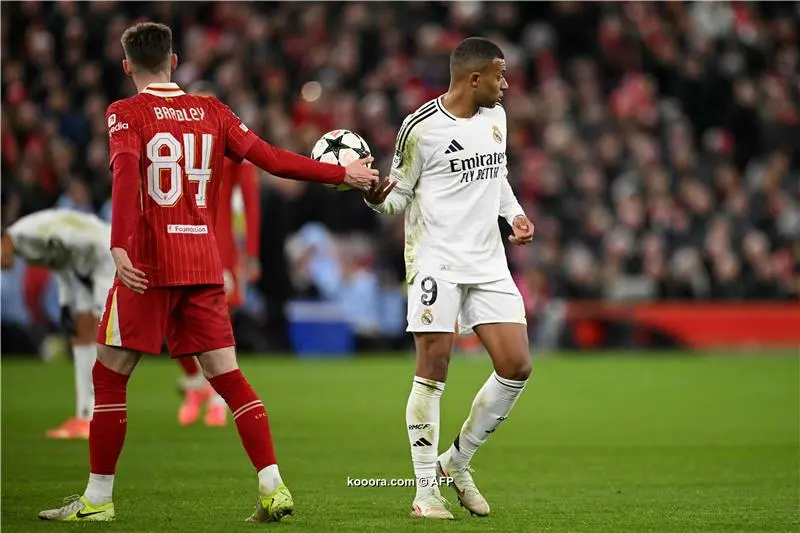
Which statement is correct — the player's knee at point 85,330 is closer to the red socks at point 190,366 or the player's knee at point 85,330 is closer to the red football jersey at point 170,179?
the red socks at point 190,366

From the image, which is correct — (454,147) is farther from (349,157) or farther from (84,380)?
(84,380)

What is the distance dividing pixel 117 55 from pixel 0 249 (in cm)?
1211

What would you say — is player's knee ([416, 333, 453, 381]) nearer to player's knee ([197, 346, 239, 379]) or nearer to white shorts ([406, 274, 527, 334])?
white shorts ([406, 274, 527, 334])

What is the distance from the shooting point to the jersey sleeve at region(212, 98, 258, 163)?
7305mm

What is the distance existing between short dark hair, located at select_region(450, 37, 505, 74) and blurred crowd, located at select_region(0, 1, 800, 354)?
13.4 meters

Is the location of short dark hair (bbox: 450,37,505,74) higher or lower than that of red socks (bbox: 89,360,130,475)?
higher

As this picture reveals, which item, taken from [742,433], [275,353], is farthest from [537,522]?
[275,353]

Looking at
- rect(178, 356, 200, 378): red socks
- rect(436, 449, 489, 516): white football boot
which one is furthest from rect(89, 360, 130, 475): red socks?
rect(178, 356, 200, 378): red socks

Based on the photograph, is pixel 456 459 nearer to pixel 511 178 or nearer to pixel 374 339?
pixel 374 339

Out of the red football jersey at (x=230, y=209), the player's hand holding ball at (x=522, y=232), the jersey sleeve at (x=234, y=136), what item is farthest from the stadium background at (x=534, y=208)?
the jersey sleeve at (x=234, y=136)

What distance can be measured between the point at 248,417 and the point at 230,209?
5.34 meters

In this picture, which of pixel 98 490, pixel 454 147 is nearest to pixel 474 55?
pixel 454 147

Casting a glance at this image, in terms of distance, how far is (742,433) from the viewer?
12.0m

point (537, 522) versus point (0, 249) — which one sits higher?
point (0, 249)
